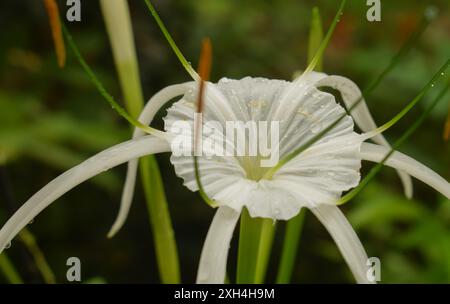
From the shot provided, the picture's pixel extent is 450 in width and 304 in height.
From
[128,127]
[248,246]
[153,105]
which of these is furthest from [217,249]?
[128,127]

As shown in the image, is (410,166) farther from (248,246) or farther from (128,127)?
(128,127)

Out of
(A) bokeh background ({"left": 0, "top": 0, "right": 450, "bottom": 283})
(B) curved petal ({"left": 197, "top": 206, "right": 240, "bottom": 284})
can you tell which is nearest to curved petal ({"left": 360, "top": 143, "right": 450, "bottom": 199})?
(B) curved petal ({"left": 197, "top": 206, "right": 240, "bottom": 284})

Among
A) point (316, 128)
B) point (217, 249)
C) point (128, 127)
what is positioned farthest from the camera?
point (128, 127)

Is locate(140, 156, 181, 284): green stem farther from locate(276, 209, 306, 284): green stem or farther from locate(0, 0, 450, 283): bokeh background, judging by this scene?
locate(0, 0, 450, 283): bokeh background

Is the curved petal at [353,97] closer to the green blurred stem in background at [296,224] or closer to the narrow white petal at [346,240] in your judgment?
the green blurred stem in background at [296,224]

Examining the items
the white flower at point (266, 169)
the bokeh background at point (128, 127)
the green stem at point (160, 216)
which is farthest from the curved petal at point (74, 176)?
the bokeh background at point (128, 127)

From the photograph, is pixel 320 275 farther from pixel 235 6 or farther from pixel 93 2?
pixel 93 2

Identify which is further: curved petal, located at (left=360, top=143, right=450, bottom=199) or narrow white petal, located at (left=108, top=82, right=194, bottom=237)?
narrow white petal, located at (left=108, top=82, right=194, bottom=237)

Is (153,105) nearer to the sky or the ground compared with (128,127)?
nearer to the ground
